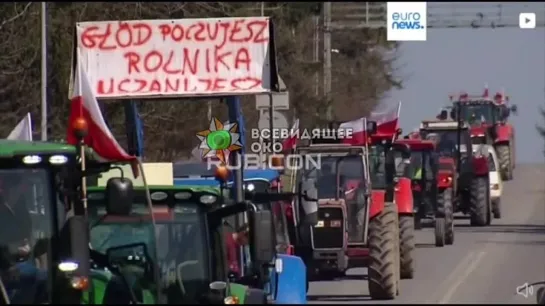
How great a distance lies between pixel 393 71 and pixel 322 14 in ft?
21.9

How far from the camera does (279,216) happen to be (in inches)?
551

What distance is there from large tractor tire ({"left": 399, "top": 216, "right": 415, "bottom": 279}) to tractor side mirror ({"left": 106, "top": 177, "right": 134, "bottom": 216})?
1131 cm

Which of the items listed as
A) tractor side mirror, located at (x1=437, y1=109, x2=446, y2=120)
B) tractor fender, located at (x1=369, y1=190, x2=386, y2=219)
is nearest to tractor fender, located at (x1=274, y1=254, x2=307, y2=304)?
tractor fender, located at (x1=369, y1=190, x2=386, y2=219)

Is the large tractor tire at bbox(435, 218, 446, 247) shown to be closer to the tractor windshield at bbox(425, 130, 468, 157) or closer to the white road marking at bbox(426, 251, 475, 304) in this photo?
the white road marking at bbox(426, 251, 475, 304)

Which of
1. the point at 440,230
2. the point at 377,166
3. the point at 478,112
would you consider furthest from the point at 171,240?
the point at 478,112

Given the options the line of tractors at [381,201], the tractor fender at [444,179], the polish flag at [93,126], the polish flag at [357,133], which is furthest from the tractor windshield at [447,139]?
the polish flag at [93,126]

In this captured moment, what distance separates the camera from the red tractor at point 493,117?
130ft

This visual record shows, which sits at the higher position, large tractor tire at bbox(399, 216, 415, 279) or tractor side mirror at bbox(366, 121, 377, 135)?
tractor side mirror at bbox(366, 121, 377, 135)

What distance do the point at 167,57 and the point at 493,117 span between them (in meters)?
29.7

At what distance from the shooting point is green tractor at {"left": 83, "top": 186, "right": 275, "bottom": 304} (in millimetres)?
8719

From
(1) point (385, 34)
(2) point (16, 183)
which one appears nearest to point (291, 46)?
(1) point (385, 34)

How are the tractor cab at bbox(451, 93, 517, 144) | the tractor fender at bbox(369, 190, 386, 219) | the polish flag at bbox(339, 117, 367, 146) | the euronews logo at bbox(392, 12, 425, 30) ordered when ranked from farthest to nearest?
the tractor cab at bbox(451, 93, 517, 144) < the euronews logo at bbox(392, 12, 425, 30) < the polish flag at bbox(339, 117, 367, 146) < the tractor fender at bbox(369, 190, 386, 219)

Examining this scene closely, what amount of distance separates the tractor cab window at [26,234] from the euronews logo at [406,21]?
697 inches

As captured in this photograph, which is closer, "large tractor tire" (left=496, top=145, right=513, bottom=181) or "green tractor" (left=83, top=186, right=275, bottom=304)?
"green tractor" (left=83, top=186, right=275, bottom=304)
